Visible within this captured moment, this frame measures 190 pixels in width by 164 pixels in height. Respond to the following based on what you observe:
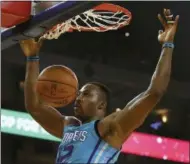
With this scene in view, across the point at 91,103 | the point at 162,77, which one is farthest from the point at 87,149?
the point at 162,77

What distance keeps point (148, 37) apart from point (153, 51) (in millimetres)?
235

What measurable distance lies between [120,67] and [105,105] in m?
5.16

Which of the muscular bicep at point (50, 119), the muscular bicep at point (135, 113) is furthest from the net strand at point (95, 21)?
the muscular bicep at point (135, 113)

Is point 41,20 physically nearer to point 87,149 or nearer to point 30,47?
point 30,47

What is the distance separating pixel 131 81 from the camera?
290 inches

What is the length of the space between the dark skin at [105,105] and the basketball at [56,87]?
0.64 ft

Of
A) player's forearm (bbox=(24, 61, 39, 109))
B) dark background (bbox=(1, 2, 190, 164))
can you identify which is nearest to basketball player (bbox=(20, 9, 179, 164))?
player's forearm (bbox=(24, 61, 39, 109))

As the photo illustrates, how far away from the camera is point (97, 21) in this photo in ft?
11.1

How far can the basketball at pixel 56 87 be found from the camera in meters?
2.84

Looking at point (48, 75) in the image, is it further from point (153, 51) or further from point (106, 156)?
point (153, 51)

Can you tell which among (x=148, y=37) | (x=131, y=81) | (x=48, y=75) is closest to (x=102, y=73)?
(x=131, y=81)

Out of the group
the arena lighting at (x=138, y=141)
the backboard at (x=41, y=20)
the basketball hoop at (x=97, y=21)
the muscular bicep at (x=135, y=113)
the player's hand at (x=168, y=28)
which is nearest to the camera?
the muscular bicep at (x=135, y=113)

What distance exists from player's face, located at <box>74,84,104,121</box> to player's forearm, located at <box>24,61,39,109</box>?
349 mm

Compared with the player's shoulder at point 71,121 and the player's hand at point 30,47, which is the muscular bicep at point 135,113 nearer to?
the player's shoulder at point 71,121
